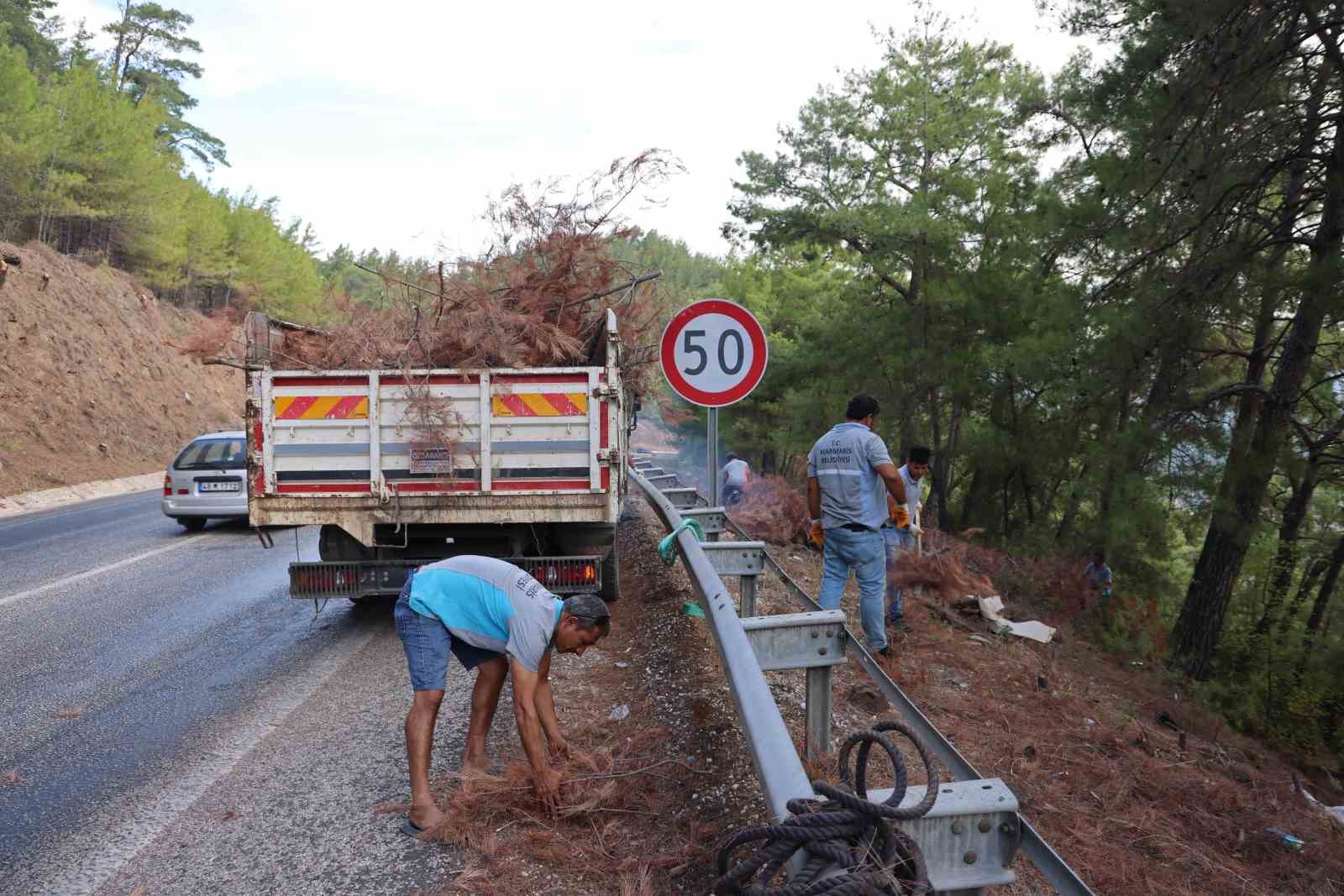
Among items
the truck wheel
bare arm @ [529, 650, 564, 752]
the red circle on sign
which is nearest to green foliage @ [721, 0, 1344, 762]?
the red circle on sign

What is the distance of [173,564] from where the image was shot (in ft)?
33.8

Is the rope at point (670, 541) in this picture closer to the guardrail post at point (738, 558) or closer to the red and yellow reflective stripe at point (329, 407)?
the guardrail post at point (738, 558)

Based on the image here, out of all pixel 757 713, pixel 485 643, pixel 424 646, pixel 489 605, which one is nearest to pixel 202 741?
pixel 424 646

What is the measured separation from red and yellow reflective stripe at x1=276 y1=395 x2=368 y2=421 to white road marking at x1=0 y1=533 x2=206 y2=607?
3934mm

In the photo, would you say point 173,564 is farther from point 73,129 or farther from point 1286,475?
point 73,129

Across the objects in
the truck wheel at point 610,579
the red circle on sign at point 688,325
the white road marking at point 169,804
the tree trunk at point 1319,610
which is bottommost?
the tree trunk at point 1319,610

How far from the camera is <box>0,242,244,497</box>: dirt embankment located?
22.4m

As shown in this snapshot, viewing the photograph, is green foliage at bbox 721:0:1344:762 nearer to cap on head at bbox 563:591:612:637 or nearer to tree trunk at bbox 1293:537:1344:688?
tree trunk at bbox 1293:537:1344:688

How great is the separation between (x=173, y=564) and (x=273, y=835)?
767 cm

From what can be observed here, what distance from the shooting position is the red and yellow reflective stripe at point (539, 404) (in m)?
6.72

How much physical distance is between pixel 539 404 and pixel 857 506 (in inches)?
97.0

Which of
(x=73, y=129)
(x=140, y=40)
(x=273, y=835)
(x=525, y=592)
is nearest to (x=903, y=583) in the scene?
(x=525, y=592)

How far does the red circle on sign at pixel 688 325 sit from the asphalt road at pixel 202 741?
2.61 meters

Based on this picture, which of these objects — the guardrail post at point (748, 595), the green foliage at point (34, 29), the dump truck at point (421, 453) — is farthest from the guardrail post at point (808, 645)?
the green foliage at point (34, 29)
